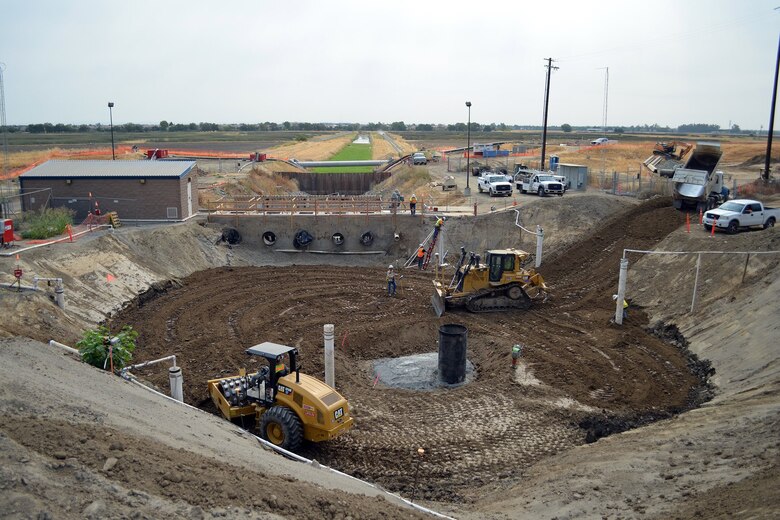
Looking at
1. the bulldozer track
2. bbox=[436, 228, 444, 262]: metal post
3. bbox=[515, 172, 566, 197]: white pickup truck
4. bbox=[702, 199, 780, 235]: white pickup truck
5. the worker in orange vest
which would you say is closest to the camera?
the bulldozer track

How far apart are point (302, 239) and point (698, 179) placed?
2086 cm

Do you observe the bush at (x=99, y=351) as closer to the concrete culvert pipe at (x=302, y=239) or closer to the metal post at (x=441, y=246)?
the metal post at (x=441, y=246)

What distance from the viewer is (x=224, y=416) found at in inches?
582

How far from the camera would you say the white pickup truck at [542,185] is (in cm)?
4150

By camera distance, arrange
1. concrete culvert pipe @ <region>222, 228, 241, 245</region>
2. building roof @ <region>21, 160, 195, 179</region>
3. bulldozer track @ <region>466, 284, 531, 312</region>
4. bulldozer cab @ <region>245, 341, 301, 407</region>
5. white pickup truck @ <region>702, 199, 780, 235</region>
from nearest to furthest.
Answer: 1. bulldozer cab @ <region>245, 341, 301, 407</region>
2. bulldozer track @ <region>466, 284, 531, 312</region>
3. white pickup truck @ <region>702, 199, 780, 235</region>
4. building roof @ <region>21, 160, 195, 179</region>
5. concrete culvert pipe @ <region>222, 228, 241, 245</region>

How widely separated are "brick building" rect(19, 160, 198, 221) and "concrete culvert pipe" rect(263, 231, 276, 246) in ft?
14.8

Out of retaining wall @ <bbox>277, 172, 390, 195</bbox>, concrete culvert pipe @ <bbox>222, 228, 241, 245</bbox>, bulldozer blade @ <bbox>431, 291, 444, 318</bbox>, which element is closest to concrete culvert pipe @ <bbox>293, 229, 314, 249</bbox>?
concrete culvert pipe @ <bbox>222, 228, 241, 245</bbox>

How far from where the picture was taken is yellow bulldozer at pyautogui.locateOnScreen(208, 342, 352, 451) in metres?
13.2

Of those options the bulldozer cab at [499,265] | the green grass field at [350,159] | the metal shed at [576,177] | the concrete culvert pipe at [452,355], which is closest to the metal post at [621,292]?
the bulldozer cab at [499,265]

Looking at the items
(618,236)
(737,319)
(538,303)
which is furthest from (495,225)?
(737,319)

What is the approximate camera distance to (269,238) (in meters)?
35.8

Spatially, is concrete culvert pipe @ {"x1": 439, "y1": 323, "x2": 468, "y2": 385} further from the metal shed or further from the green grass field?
the green grass field

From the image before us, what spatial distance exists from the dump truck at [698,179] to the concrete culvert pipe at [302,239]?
19.3 meters

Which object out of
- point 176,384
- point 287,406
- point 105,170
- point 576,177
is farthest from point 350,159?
point 287,406
